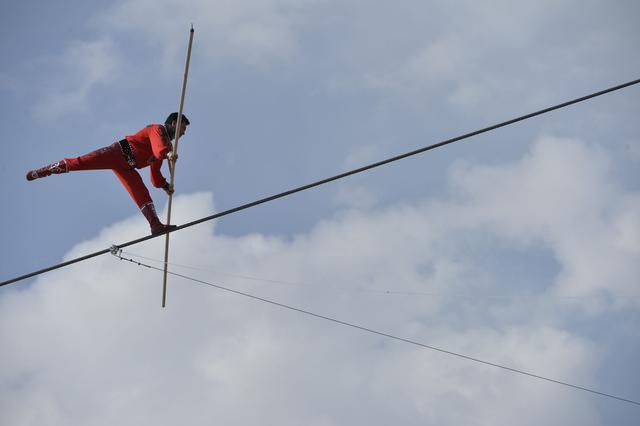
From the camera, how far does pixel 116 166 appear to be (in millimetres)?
10789

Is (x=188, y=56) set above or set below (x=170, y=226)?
above

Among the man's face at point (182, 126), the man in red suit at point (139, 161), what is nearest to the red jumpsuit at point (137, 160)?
the man in red suit at point (139, 161)

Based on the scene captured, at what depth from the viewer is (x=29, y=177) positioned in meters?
10.5

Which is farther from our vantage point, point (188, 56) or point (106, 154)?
point (106, 154)

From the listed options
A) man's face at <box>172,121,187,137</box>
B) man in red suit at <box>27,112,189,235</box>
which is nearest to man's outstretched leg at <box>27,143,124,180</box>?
man in red suit at <box>27,112,189,235</box>

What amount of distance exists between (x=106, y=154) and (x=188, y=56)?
1.63 metres

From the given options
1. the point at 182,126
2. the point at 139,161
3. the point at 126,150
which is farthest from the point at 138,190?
the point at 182,126

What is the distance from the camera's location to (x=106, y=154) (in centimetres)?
1072

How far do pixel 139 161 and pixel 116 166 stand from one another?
25 centimetres

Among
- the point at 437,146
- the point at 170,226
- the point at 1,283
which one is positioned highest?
the point at 437,146

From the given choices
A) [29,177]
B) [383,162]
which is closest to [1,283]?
[29,177]

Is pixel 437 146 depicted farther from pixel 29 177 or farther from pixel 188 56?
pixel 29 177

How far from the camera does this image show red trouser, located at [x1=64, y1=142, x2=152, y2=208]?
35.0ft

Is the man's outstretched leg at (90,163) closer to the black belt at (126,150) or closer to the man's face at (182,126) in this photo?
the black belt at (126,150)
